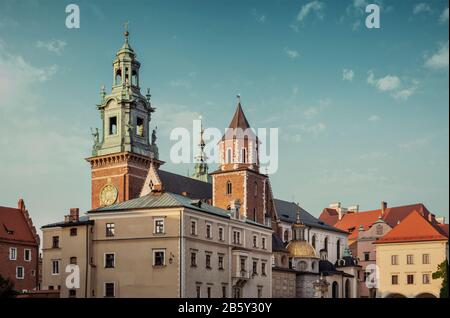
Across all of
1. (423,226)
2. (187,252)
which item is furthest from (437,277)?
(187,252)

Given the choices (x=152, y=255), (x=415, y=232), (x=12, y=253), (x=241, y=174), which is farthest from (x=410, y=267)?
(x=12, y=253)

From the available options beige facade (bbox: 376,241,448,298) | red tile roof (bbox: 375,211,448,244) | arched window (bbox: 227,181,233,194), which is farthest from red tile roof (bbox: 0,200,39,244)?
red tile roof (bbox: 375,211,448,244)

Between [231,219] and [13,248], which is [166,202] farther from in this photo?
[13,248]

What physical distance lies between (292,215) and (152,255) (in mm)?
49178

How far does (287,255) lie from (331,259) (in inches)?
829

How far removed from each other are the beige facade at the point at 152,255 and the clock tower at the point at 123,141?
20.0 metres

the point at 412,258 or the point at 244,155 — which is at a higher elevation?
the point at 244,155

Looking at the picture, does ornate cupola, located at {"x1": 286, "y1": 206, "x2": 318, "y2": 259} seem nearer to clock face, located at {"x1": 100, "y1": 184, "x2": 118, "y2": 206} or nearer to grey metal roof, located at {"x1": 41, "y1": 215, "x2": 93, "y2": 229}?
clock face, located at {"x1": 100, "y1": 184, "x2": 118, "y2": 206}

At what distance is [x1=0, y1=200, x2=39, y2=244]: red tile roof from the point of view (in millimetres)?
83625

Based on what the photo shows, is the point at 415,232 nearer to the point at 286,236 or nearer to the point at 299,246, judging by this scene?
the point at 299,246

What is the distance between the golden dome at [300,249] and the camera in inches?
A: 3858

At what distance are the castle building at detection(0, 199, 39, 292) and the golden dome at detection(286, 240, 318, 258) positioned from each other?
30.4m

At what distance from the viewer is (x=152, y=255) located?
212 feet

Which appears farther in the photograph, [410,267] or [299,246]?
[299,246]
